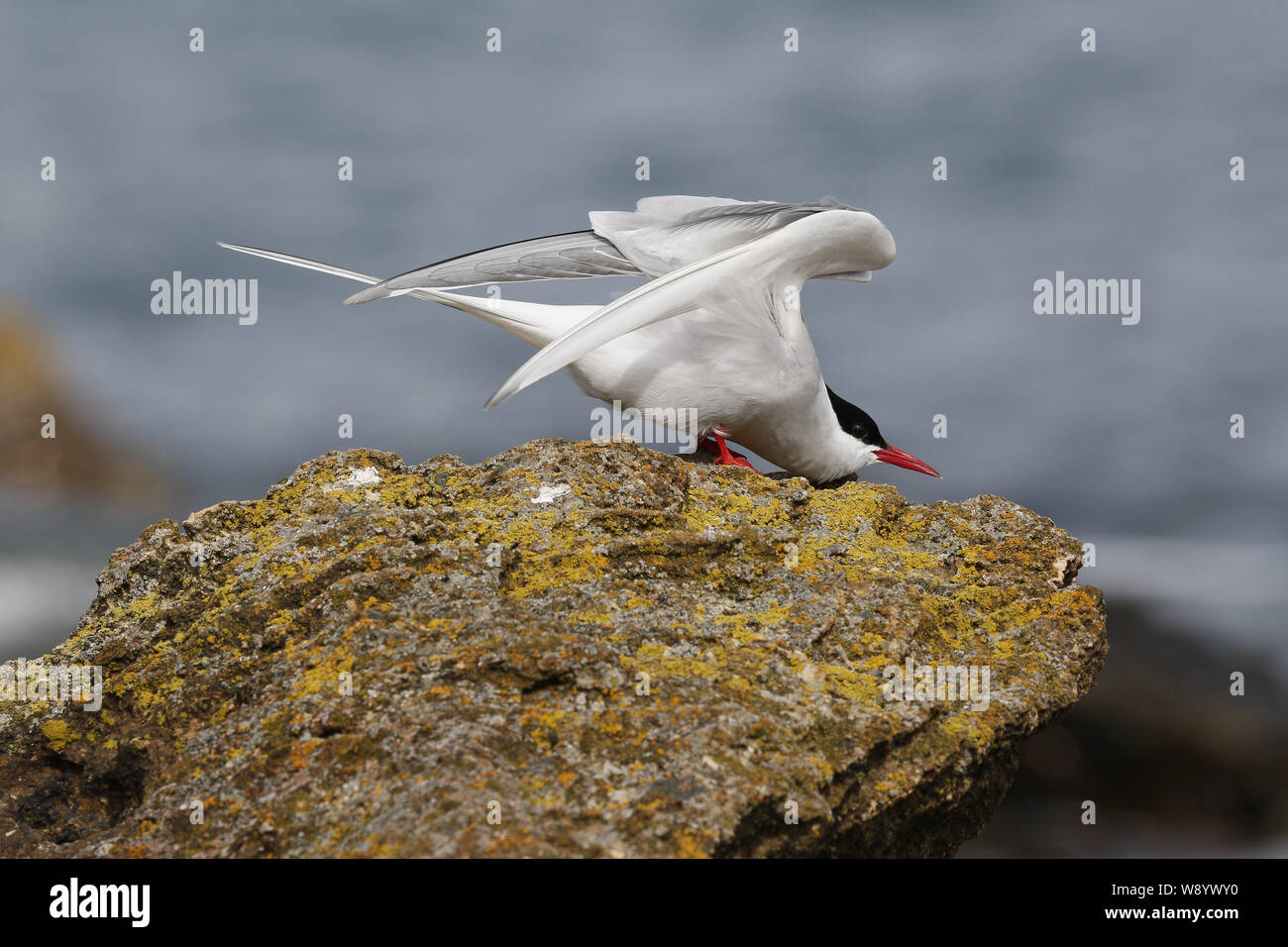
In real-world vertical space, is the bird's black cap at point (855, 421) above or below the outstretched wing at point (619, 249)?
below

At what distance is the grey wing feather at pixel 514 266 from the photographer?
5355mm

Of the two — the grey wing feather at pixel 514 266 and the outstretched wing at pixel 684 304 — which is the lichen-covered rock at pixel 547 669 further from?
the grey wing feather at pixel 514 266

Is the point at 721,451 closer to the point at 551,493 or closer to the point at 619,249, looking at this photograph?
the point at 619,249

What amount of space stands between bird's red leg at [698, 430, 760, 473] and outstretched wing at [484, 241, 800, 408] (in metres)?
0.79

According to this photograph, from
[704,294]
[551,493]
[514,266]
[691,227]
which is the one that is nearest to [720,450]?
[704,294]

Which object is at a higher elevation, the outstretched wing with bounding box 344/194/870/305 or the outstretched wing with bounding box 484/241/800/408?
the outstretched wing with bounding box 344/194/870/305

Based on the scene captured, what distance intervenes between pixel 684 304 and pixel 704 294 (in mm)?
255

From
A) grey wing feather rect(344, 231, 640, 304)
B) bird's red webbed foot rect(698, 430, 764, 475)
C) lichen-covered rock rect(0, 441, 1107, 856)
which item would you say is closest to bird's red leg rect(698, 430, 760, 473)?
bird's red webbed foot rect(698, 430, 764, 475)

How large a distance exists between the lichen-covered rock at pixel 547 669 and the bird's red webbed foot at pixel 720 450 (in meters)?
1.08

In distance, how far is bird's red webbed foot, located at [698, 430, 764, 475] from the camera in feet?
19.3

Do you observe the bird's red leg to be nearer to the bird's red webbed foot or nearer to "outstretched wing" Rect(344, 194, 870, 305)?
the bird's red webbed foot

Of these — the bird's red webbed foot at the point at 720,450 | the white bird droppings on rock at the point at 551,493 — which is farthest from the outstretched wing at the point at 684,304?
the bird's red webbed foot at the point at 720,450

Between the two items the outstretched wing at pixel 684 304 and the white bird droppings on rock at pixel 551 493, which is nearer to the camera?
the white bird droppings on rock at pixel 551 493

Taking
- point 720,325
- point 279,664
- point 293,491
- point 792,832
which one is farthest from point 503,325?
point 792,832
